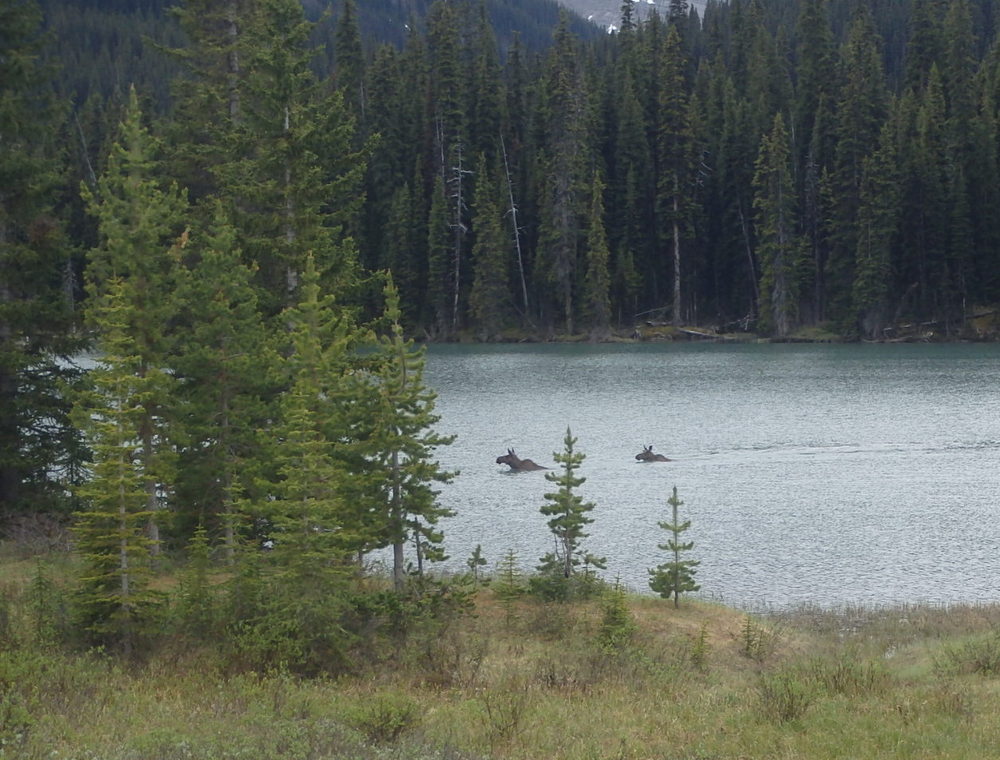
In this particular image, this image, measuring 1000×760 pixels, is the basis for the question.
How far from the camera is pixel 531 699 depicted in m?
11.3

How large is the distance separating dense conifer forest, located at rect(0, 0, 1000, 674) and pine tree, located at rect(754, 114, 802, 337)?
245mm

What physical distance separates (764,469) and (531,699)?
24.3 metres

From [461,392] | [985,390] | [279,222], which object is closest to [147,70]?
[461,392]

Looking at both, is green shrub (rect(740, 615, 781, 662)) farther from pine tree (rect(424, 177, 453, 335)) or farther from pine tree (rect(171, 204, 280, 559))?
pine tree (rect(424, 177, 453, 335))

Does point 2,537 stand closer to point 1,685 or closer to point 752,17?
point 1,685

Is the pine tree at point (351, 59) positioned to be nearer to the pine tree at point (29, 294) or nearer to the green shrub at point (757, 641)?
the pine tree at point (29, 294)

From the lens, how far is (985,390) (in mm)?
50344

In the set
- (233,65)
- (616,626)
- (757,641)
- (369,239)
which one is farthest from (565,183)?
(616,626)

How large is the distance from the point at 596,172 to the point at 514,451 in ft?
192

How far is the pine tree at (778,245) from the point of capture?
280ft

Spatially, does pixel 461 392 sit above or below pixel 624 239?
below

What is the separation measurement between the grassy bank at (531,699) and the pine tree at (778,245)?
71124mm

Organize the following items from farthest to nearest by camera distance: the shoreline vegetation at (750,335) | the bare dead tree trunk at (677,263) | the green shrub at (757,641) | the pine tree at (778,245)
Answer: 1. the bare dead tree trunk at (677,263)
2. the pine tree at (778,245)
3. the shoreline vegetation at (750,335)
4. the green shrub at (757,641)

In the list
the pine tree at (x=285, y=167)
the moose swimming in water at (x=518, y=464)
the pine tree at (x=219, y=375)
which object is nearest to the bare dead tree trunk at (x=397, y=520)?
the pine tree at (x=219, y=375)
